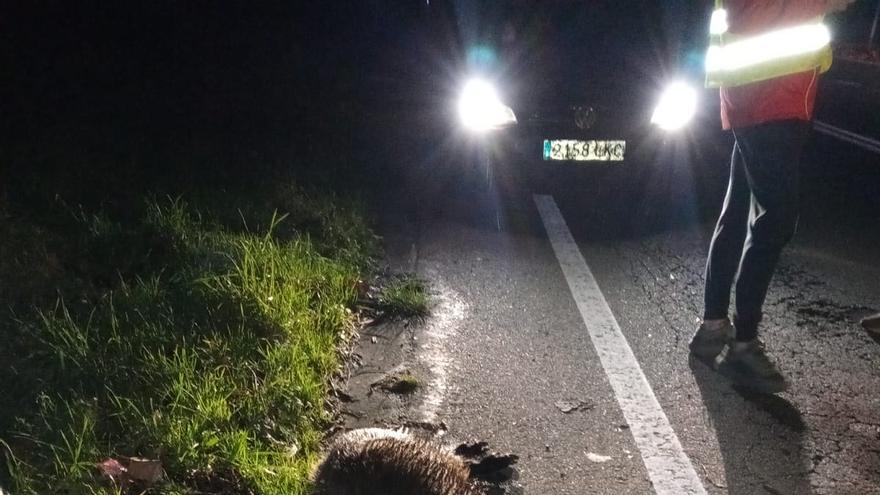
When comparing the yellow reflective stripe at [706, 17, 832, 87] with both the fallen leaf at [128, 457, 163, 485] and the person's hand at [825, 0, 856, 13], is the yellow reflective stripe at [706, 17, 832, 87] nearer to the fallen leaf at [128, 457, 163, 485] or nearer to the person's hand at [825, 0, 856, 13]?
the person's hand at [825, 0, 856, 13]

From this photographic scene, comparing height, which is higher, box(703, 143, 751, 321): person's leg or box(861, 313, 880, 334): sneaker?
box(703, 143, 751, 321): person's leg

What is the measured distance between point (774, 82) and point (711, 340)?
3.96 ft

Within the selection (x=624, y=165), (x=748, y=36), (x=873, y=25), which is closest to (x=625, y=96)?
(x=624, y=165)

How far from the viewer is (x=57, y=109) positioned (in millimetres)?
6594

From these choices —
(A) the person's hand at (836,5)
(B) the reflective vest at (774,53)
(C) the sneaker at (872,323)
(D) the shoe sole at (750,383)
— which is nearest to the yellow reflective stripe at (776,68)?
(B) the reflective vest at (774,53)

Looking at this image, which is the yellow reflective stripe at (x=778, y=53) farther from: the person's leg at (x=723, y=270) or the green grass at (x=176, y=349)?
the green grass at (x=176, y=349)

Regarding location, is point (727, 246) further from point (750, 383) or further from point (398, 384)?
point (398, 384)

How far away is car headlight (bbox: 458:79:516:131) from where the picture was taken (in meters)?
5.72

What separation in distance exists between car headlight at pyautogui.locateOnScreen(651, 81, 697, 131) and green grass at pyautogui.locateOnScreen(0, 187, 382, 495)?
103 inches

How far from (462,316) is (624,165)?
100 inches

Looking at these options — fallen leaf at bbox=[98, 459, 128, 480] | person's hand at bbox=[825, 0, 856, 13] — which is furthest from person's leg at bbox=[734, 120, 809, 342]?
fallen leaf at bbox=[98, 459, 128, 480]

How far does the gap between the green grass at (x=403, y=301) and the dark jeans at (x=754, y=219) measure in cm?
145

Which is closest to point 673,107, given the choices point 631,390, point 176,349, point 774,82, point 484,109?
point 484,109

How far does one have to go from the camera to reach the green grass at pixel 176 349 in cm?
248
